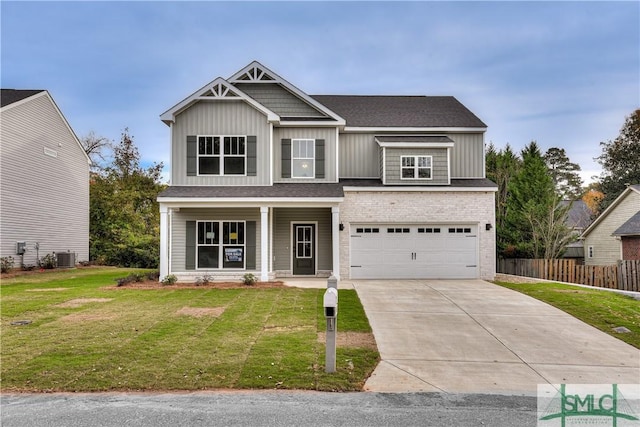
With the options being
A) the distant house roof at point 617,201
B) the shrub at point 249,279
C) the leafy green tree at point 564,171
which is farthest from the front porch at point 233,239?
the leafy green tree at point 564,171

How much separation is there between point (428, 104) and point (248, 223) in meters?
10.7

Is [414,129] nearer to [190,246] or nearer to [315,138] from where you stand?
[315,138]

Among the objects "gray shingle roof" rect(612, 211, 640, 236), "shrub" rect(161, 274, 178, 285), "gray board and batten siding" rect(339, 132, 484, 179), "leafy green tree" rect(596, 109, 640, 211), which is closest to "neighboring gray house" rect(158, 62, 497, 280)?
"gray board and batten siding" rect(339, 132, 484, 179)

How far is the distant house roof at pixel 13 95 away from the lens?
800 inches

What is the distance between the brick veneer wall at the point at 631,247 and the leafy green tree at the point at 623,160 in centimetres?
1695

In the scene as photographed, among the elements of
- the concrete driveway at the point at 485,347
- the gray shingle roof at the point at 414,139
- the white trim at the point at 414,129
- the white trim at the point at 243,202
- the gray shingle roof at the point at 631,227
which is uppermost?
the white trim at the point at 414,129

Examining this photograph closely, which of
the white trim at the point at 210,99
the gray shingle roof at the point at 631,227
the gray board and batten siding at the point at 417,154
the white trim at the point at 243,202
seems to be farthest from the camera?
the gray shingle roof at the point at 631,227

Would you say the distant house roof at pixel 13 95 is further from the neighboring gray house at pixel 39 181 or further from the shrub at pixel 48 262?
the shrub at pixel 48 262

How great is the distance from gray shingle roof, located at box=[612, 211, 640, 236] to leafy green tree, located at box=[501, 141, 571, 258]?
145 inches

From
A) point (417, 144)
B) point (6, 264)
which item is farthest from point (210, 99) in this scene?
point (6, 264)

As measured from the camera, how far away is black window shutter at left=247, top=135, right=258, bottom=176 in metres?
16.4

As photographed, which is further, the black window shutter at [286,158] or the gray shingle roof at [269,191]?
the black window shutter at [286,158]

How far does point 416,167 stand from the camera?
17.6m

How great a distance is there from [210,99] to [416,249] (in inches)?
384
